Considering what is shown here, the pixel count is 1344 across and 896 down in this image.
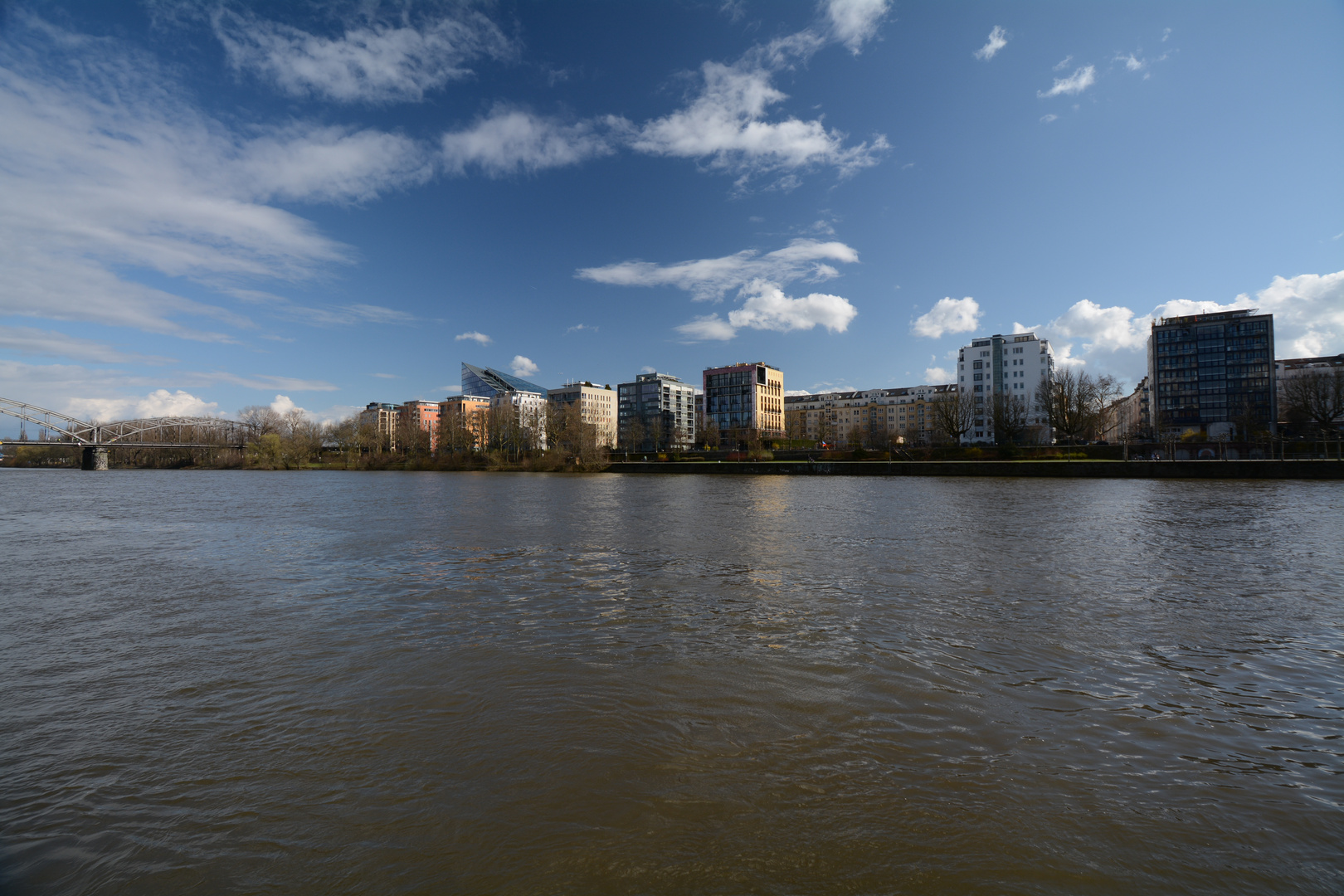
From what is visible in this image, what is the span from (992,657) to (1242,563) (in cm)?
1158

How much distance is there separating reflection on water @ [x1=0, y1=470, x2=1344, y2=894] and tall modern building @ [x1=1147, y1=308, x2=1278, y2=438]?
4904 inches

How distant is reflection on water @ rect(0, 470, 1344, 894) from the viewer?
12.0ft

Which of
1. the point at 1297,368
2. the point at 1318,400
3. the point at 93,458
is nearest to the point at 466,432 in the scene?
the point at 93,458

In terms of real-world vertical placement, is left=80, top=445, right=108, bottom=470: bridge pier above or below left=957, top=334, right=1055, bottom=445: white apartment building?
below

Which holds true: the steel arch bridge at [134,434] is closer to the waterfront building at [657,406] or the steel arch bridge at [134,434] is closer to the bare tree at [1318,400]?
the waterfront building at [657,406]

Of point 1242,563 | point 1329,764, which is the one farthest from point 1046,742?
point 1242,563

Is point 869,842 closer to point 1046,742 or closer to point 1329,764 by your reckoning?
point 1046,742

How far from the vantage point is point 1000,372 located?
122 m

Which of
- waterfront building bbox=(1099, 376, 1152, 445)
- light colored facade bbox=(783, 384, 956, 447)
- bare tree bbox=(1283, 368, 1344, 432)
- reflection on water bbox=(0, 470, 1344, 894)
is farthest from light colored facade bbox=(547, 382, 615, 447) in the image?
reflection on water bbox=(0, 470, 1344, 894)

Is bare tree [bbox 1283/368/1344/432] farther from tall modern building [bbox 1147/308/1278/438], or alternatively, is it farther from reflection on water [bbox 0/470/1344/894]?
reflection on water [bbox 0/470/1344/894]

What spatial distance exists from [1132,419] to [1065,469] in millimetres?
137522

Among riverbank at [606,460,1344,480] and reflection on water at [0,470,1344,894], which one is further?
riverbank at [606,460,1344,480]

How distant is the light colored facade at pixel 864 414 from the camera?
163 metres

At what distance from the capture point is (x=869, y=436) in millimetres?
154875
